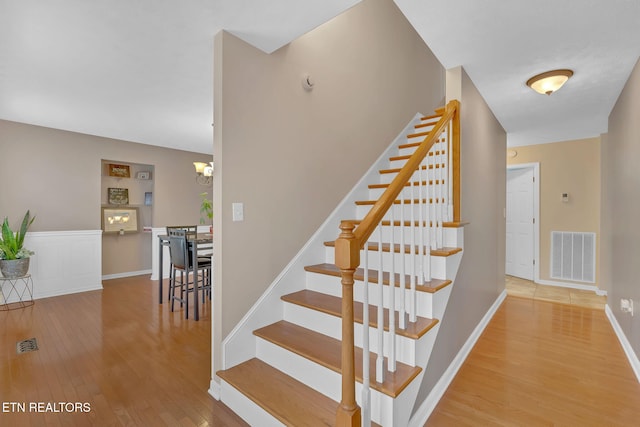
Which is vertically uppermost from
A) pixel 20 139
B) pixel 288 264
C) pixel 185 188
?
pixel 20 139

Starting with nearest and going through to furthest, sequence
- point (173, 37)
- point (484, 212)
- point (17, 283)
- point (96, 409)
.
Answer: point (96, 409) < point (173, 37) < point (484, 212) < point (17, 283)

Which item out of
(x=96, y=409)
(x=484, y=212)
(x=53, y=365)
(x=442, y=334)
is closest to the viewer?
(x=96, y=409)

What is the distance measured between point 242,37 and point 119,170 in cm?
464

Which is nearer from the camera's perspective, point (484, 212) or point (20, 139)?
point (484, 212)

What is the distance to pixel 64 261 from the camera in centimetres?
444

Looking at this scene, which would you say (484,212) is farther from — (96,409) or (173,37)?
(96,409)

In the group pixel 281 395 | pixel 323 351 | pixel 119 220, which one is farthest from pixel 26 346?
pixel 119 220

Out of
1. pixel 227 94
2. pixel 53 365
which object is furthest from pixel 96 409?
pixel 227 94

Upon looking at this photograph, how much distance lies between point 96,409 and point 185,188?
4.80 m

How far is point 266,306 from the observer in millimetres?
2234

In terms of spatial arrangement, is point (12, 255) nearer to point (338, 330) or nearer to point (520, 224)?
point (338, 330)

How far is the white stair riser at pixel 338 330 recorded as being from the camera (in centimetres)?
165

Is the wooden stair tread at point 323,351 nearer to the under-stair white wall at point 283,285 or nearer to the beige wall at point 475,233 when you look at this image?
the under-stair white wall at point 283,285

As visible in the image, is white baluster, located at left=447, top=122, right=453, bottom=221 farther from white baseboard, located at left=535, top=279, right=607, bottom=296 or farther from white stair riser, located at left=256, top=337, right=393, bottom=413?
white baseboard, located at left=535, top=279, right=607, bottom=296
